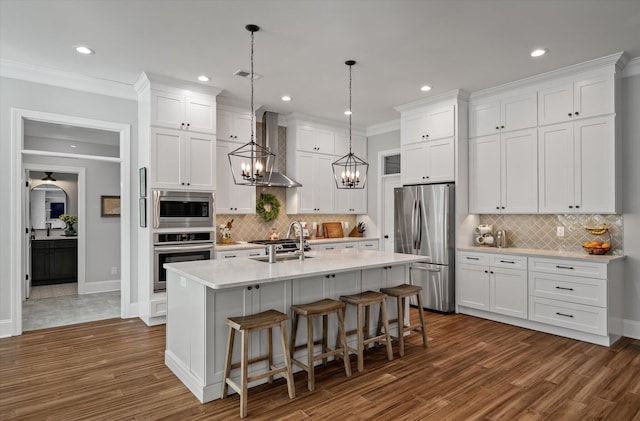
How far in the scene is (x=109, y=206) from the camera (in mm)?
6750

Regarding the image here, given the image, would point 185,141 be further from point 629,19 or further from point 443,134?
point 629,19

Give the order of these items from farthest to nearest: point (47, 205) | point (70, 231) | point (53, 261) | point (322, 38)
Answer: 1. point (47, 205)
2. point (70, 231)
3. point (53, 261)
4. point (322, 38)

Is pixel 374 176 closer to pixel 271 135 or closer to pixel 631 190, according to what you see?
pixel 271 135

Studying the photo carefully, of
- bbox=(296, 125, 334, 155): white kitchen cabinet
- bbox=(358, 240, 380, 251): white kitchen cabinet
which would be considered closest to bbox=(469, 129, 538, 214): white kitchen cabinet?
bbox=(358, 240, 380, 251): white kitchen cabinet

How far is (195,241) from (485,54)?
13.1ft

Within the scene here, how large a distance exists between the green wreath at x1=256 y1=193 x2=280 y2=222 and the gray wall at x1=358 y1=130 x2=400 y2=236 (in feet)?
6.26

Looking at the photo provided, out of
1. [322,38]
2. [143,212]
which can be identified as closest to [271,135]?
[143,212]

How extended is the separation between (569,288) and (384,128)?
13.3 ft

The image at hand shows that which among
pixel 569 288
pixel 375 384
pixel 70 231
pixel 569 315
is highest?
pixel 70 231

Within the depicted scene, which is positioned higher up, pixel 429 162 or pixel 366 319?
pixel 429 162

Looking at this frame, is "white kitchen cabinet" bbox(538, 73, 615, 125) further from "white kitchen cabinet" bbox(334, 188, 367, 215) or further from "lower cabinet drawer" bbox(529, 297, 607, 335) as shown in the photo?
"white kitchen cabinet" bbox(334, 188, 367, 215)

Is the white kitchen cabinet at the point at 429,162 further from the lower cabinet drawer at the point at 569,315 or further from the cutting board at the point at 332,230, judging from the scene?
the lower cabinet drawer at the point at 569,315

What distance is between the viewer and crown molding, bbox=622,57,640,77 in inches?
160

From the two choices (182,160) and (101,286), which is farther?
(101,286)
